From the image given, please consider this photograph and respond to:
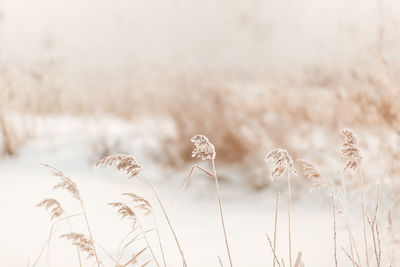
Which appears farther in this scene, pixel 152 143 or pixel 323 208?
pixel 152 143

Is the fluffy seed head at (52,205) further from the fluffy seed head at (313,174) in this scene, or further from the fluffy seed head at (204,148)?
the fluffy seed head at (313,174)

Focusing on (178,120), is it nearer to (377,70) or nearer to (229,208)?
Answer: (229,208)

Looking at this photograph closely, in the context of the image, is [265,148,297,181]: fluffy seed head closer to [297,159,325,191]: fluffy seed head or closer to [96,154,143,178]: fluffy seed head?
[297,159,325,191]: fluffy seed head

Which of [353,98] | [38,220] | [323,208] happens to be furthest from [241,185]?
[38,220]

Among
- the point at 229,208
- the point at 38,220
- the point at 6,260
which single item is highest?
the point at 229,208

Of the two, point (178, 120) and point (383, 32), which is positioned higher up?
point (178, 120)

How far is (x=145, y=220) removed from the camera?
2312mm

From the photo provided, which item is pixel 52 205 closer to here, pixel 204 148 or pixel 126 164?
pixel 126 164

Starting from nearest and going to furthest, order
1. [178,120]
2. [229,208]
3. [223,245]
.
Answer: [223,245]
[229,208]
[178,120]

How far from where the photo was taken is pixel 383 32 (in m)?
2.44

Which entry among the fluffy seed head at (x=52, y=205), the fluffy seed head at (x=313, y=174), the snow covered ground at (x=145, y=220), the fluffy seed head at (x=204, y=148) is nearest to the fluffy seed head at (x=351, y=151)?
the fluffy seed head at (x=313, y=174)

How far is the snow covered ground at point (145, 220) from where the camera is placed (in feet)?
5.52

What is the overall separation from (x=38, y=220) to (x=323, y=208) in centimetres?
144

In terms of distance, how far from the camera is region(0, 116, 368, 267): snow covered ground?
5.52ft
